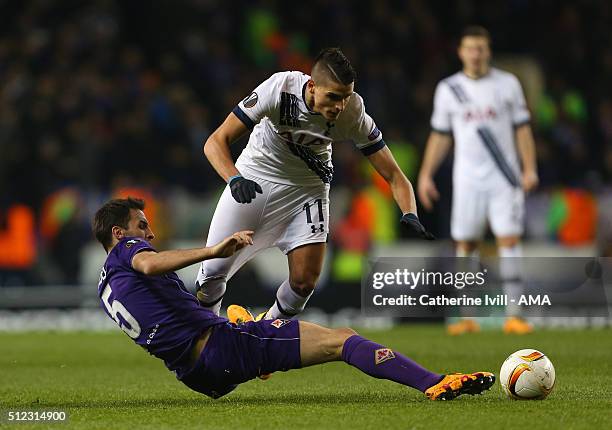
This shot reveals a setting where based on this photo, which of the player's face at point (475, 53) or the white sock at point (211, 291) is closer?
the white sock at point (211, 291)

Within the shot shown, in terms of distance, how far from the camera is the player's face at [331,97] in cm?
668

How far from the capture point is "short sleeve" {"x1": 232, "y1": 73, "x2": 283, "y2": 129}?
706 centimetres

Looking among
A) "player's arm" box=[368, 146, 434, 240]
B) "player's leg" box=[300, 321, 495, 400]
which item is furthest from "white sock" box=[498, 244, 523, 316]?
"player's leg" box=[300, 321, 495, 400]

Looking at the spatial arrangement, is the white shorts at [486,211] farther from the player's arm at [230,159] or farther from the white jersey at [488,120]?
the player's arm at [230,159]

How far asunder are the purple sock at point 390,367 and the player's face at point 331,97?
58.0 inches

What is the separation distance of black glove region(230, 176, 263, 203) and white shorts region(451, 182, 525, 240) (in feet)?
17.4

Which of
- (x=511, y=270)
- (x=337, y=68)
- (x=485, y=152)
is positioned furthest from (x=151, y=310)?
(x=485, y=152)

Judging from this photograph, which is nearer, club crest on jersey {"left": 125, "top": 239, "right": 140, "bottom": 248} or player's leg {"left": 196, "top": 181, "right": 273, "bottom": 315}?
club crest on jersey {"left": 125, "top": 239, "right": 140, "bottom": 248}

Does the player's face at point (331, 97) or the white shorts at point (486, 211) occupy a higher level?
the player's face at point (331, 97)

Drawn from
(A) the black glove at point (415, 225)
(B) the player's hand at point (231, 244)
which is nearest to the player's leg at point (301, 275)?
(A) the black glove at point (415, 225)

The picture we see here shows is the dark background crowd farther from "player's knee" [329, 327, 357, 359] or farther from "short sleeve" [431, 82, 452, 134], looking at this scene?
"player's knee" [329, 327, 357, 359]

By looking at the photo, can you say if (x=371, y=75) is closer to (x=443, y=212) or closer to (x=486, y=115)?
(x=443, y=212)

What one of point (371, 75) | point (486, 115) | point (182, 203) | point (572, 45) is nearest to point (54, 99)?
point (182, 203)

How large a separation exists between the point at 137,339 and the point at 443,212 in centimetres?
828
